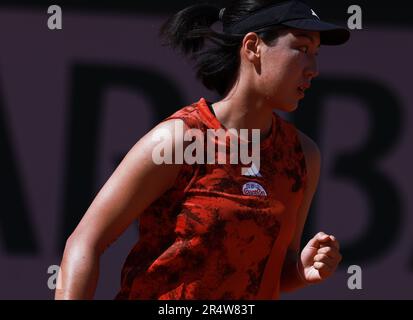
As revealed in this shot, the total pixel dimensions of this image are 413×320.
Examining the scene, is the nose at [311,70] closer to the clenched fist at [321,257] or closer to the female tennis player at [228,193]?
the female tennis player at [228,193]

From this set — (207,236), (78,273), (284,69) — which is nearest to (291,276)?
(207,236)

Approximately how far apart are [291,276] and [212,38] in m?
0.74

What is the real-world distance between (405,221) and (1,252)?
6.20 feet

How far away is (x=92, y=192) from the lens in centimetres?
484

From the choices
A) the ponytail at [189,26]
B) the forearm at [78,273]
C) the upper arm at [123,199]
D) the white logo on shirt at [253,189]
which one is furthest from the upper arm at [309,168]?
the forearm at [78,273]

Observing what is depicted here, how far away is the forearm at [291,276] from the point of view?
3.10 meters

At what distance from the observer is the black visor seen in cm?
294

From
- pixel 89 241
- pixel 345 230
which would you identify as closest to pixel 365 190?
pixel 345 230

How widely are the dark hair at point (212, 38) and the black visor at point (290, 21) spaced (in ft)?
0.06

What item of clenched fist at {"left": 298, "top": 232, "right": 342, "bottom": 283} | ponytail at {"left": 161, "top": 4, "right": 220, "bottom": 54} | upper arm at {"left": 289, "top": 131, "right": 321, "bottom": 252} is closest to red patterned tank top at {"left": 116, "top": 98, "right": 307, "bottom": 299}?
clenched fist at {"left": 298, "top": 232, "right": 342, "bottom": 283}

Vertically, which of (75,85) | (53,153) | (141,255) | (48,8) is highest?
(48,8)

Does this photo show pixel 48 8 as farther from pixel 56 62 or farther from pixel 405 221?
pixel 405 221

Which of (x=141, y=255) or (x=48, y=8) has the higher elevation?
(x=48, y=8)

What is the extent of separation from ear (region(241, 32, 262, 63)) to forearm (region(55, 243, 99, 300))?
74cm
